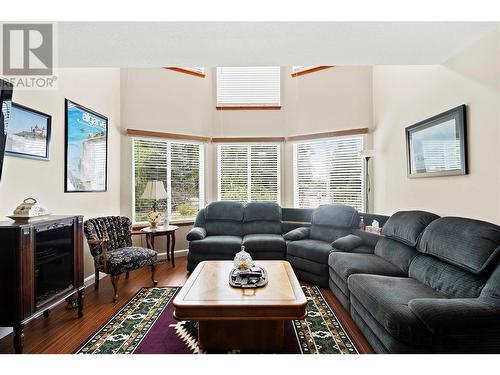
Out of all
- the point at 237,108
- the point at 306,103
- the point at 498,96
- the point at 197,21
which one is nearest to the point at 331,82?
the point at 306,103

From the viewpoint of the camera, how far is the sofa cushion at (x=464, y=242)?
177cm

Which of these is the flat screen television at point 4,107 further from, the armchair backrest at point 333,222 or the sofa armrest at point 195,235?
the armchair backrest at point 333,222

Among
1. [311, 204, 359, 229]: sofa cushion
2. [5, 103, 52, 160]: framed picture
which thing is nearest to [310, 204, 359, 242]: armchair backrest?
[311, 204, 359, 229]: sofa cushion

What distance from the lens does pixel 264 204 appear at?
459cm

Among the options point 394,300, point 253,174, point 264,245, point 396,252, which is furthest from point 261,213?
point 394,300

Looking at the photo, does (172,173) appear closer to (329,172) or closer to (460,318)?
(329,172)

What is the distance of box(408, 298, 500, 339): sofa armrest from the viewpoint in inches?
59.4

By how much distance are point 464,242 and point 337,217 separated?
194cm

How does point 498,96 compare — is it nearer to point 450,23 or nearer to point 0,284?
point 450,23

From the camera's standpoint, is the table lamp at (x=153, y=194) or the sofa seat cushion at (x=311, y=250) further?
the table lamp at (x=153, y=194)

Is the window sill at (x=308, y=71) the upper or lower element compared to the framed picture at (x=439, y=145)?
upper

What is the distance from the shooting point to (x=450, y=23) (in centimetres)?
192
